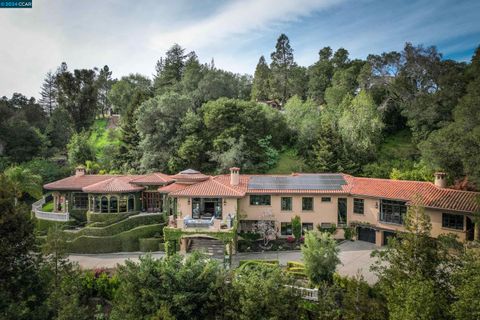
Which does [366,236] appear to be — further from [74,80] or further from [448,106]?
[74,80]

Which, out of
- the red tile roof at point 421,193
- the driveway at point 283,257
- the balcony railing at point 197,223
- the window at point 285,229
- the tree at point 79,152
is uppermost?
the tree at point 79,152

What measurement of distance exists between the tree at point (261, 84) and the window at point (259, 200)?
123ft

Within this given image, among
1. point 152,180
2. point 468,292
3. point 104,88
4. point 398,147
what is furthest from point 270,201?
point 104,88

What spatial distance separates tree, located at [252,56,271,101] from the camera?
66.7 m

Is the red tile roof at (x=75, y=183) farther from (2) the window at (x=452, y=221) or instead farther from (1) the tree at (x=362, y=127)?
(2) the window at (x=452, y=221)

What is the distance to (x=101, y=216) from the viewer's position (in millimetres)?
32875

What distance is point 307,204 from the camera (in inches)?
1247

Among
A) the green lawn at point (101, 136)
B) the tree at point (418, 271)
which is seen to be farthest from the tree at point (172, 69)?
the tree at point (418, 271)

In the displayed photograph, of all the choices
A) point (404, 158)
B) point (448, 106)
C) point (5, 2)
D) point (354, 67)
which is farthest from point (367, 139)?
point (5, 2)

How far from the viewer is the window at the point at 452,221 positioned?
1020 inches

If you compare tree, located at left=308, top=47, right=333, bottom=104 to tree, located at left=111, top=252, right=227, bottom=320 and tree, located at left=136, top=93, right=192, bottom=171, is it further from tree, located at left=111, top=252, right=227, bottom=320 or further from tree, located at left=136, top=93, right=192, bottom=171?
tree, located at left=111, top=252, right=227, bottom=320

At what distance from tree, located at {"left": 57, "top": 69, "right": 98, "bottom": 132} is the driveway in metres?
34.8

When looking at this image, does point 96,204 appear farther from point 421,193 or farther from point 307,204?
point 421,193

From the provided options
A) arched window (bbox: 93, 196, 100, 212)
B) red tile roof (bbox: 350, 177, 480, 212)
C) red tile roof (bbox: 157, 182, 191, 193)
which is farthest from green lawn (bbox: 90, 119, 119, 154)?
red tile roof (bbox: 350, 177, 480, 212)
